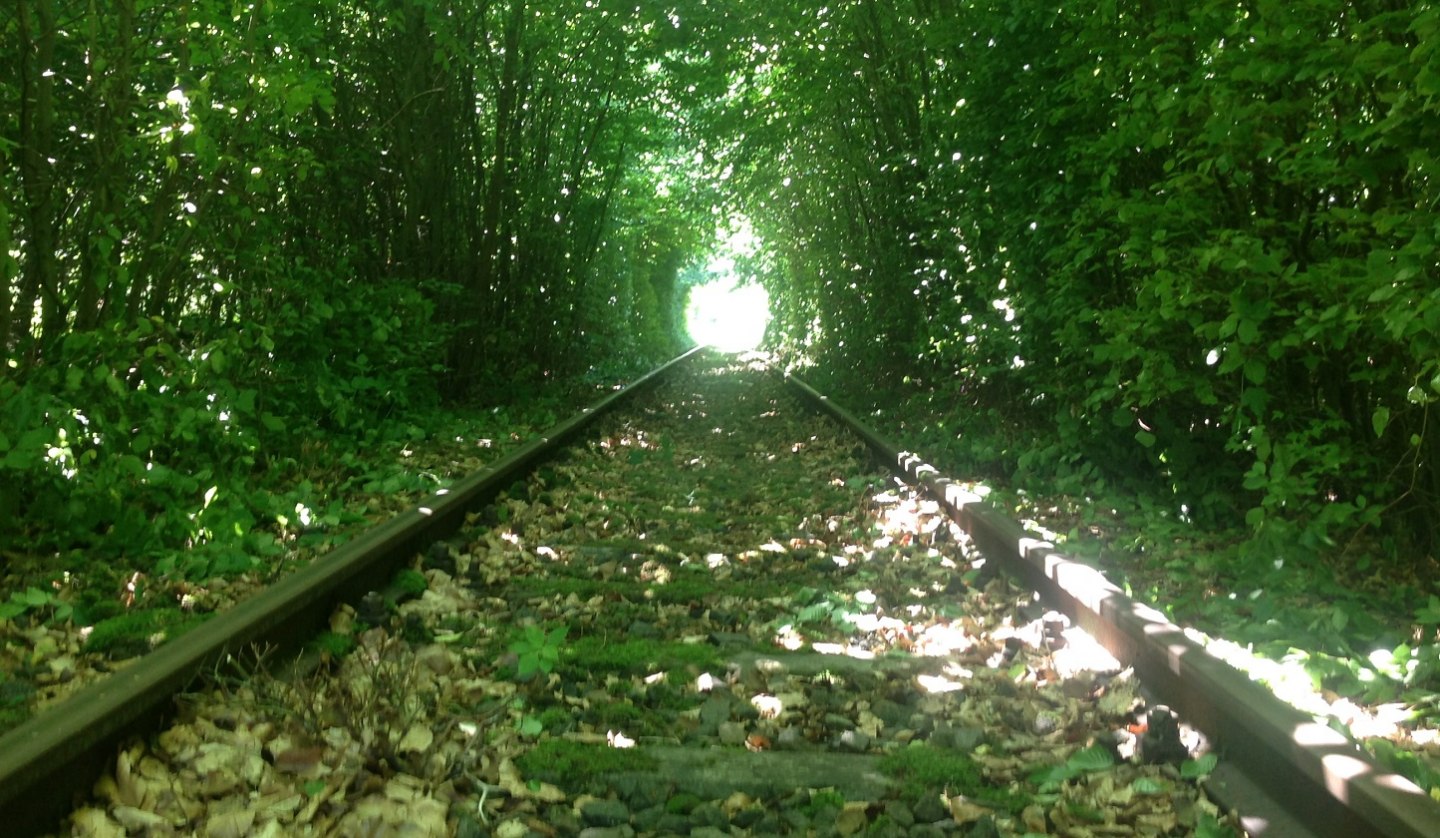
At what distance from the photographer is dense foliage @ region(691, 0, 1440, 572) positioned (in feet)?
12.8

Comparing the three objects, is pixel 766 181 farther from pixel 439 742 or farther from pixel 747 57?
pixel 439 742

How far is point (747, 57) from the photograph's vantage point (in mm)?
13328

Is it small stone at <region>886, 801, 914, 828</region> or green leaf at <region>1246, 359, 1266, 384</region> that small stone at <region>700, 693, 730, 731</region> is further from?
green leaf at <region>1246, 359, 1266, 384</region>

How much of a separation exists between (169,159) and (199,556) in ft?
5.89

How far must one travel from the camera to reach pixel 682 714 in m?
3.59

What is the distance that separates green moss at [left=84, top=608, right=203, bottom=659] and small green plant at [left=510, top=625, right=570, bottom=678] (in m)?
1.09

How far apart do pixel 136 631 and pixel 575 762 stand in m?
1.72

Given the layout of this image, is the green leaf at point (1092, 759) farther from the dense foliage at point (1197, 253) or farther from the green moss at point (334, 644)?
the green moss at point (334, 644)

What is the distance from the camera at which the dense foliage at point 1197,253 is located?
3.89 metres

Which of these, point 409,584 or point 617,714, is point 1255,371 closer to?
point 617,714

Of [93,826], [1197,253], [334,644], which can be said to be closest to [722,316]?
[1197,253]

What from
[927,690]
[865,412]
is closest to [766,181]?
[865,412]

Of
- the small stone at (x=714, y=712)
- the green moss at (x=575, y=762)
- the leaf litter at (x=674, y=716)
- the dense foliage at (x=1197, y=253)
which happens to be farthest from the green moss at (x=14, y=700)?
the dense foliage at (x=1197, y=253)

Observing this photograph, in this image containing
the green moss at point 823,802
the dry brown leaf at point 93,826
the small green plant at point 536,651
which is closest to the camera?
the dry brown leaf at point 93,826
